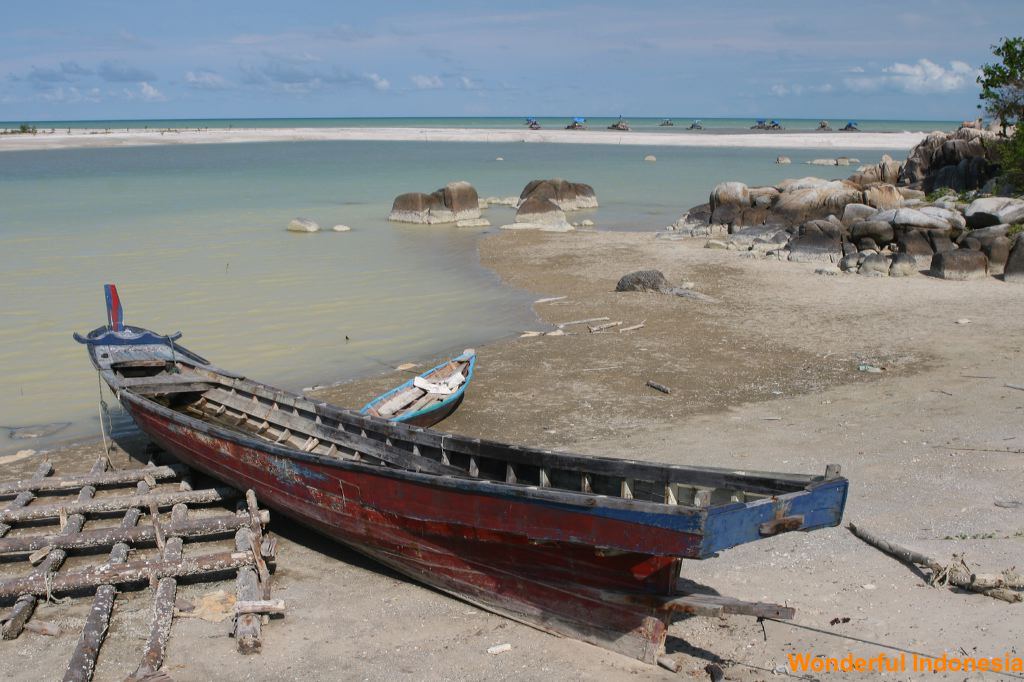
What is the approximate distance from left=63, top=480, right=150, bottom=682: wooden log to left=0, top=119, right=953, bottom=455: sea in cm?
497

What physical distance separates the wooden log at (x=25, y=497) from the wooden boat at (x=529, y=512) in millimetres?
1506

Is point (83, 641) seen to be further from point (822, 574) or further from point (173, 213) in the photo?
point (173, 213)

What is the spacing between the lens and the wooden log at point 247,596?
254 inches

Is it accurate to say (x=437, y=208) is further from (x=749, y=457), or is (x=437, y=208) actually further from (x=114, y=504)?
(x=114, y=504)

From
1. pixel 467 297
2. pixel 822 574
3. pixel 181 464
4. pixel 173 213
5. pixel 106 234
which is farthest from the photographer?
pixel 173 213

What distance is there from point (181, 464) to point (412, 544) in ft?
13.8

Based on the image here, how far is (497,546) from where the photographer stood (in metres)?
6.66

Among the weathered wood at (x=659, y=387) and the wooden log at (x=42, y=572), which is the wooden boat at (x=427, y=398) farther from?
the wooden log at (x=42, y=572)

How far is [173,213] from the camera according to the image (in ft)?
117

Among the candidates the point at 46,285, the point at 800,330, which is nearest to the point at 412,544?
the point at 800,330

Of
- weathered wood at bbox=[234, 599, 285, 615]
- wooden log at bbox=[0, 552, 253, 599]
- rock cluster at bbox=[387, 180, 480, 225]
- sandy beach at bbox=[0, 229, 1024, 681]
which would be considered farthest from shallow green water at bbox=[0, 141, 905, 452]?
weathered wood at bbox=[234, 599, 285, 615]

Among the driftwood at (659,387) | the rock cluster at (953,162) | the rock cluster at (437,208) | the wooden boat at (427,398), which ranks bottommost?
the driftwood at (659,387)

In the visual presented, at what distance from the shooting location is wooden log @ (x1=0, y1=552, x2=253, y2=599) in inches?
280

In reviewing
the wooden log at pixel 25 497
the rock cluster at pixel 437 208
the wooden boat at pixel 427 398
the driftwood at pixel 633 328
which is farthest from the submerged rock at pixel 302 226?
the wooden log at pixel 25 497
